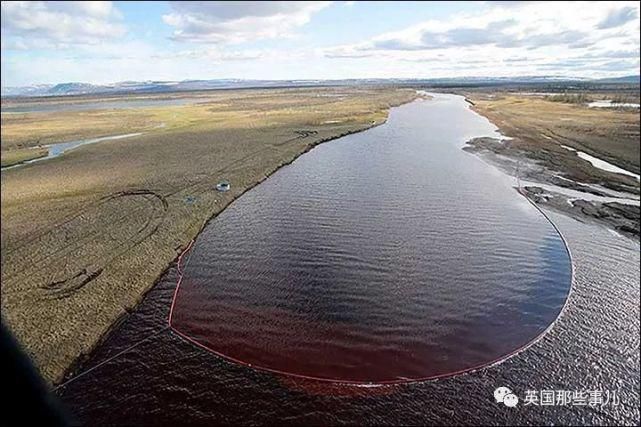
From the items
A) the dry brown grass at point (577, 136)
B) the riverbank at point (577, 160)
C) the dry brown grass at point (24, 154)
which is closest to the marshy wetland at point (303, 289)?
the riverbank at point (577, 160)

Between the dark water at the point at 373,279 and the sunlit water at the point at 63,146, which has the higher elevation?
the sunlit water at the point at 63,146

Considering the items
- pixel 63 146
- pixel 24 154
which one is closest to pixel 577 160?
pixel 24 154

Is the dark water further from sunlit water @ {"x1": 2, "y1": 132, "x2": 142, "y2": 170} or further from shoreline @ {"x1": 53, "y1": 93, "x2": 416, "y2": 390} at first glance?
sunlit water @ {"x1": 2, "y1": 132, "x2": 142, "y2": 170}

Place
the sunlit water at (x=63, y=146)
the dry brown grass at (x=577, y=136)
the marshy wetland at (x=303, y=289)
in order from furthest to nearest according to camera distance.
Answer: the dry brown grass at (x=577, y=136) → the sunlit water at (x=63, y=146) → the marshy wetland at (x=303, y=289)

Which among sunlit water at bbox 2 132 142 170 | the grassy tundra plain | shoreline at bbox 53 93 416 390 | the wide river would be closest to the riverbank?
the wide river

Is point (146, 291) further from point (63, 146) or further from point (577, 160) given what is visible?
point (577, 160)

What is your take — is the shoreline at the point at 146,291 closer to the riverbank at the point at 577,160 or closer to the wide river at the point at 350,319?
the wide river at the point at 350,319
